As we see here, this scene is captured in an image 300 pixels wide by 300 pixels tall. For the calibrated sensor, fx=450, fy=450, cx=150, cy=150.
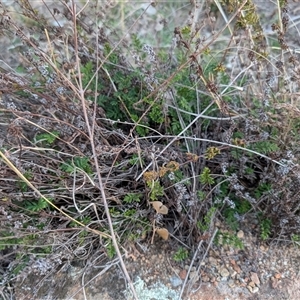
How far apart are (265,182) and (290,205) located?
13cm

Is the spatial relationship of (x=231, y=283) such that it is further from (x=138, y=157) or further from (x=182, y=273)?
(x=138, y=157)

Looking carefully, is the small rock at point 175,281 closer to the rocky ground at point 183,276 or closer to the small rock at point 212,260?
the rocky ground at point 183,276

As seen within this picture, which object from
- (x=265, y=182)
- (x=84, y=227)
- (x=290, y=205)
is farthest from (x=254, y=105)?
(x=84, y=227)

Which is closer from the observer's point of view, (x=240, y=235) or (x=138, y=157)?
(x=138, y=157)

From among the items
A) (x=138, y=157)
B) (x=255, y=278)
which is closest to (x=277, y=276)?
(x=255, y=278)

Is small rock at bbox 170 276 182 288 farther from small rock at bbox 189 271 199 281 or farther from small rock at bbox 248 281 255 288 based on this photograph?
small rock at bbox 248 281 255 288

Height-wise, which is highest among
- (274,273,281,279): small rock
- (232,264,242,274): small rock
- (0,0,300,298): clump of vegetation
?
(0,0,300,298): clump of vegetation

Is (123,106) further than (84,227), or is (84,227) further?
(123,106)

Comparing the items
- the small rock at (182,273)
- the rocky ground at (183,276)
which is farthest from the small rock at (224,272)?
the small rock at (182,273)

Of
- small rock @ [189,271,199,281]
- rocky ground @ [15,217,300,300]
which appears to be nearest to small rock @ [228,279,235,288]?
rocky ground @ [15,217,300,300]

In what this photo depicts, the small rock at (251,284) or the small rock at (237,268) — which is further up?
the small rock at (237,268)

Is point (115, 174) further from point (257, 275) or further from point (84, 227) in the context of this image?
point (257, 275)

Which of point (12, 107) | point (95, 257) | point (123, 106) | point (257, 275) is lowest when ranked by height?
point (257, 275)

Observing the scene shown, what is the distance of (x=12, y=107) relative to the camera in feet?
4.19
